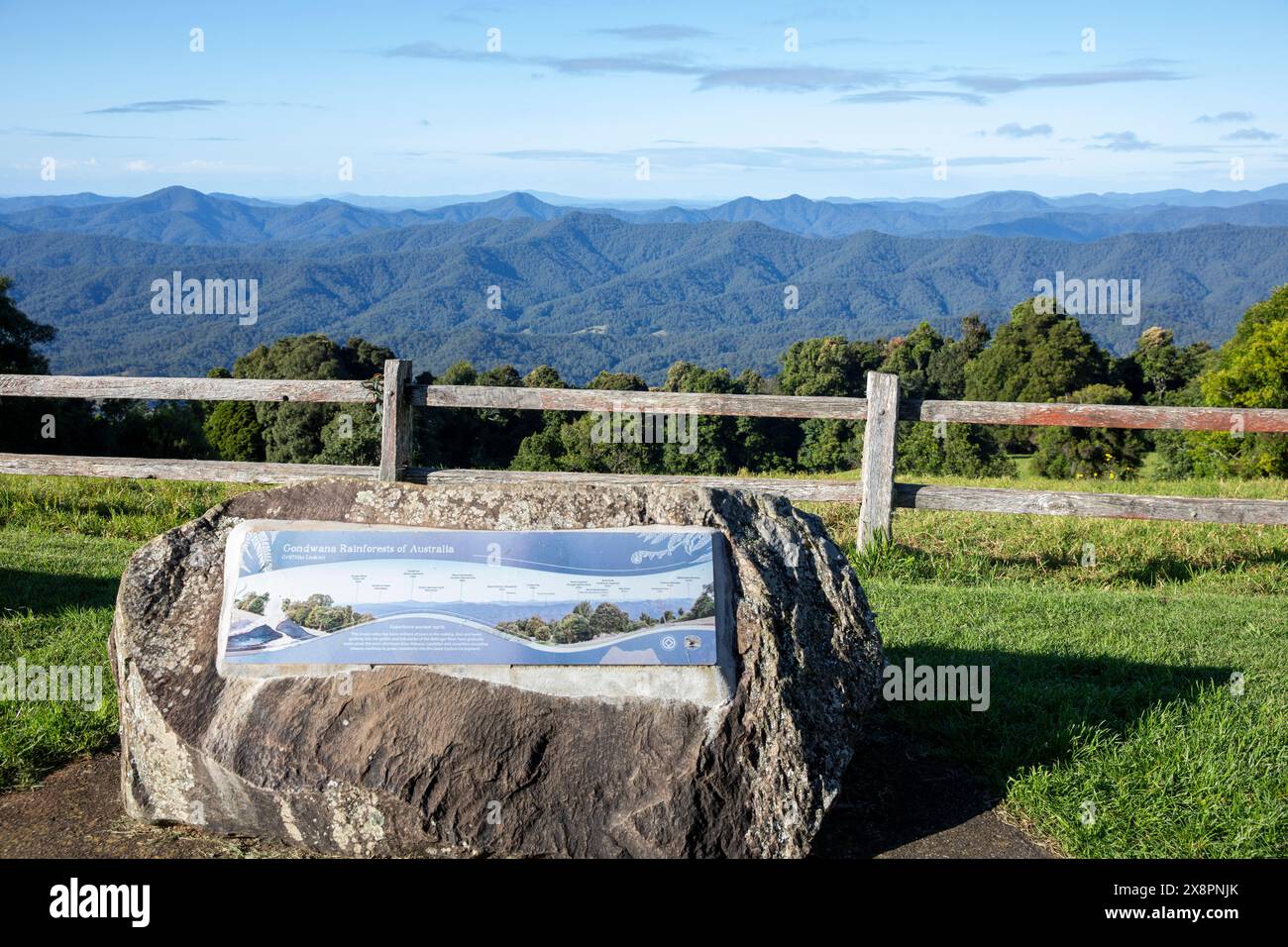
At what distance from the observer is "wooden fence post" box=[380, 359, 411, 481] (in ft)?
26.5

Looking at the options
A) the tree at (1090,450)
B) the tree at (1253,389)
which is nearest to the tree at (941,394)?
the tree at (1090,450)

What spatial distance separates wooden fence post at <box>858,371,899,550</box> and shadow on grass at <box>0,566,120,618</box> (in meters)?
5.29

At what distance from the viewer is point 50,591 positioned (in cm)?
710

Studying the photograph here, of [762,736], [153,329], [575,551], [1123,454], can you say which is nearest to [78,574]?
[575,551]

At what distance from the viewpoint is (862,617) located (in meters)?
4.33

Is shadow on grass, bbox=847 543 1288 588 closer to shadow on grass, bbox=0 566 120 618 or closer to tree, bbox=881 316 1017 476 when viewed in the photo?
shadow on grass, bbox=0 566 120 618

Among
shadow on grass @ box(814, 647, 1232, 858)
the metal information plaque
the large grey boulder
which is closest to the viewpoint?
the large grey boulder

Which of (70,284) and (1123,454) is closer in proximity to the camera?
(1123,454)

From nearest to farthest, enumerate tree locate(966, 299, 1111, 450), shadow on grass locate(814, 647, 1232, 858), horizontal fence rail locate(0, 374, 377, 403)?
1. shadow on grass locate(814, 647, 1232, 858)
2. horizontal fence rail locate(0, 374, 377, 403)
3. tree locate(966, 299, 1111, 450)

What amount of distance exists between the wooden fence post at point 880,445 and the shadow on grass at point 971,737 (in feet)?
7.00

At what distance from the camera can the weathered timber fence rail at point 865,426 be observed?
24.7 feet

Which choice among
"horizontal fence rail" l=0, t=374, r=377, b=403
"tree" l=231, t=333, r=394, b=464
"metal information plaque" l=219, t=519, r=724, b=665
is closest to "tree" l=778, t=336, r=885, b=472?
"tree" l=231, t=333, r=394, b=464
